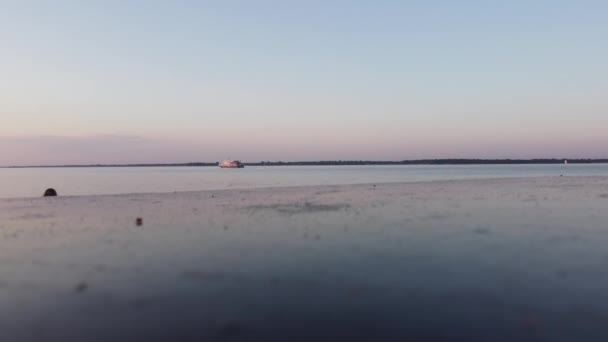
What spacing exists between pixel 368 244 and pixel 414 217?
8.25m

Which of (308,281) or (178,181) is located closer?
(308,281)

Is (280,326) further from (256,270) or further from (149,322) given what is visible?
(256,270)

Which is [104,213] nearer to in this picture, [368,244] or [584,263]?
[368,244]

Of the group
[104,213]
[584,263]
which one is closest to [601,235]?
[584,263]

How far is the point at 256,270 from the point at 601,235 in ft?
45.1

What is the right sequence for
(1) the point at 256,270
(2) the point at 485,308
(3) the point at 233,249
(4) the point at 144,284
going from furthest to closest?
1. (3) the point at 233,249
2. (1) the point at 256,270
3. (4) the point at 144,284
4. (2) the point at 485,308

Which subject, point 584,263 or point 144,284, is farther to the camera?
point 584,263

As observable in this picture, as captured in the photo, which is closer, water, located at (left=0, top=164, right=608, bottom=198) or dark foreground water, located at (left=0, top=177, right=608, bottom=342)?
dark foreground water, located at (left=0, top=177, right=608, bottom=342)

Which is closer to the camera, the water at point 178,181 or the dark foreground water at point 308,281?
the dark foreground water at point 308,281

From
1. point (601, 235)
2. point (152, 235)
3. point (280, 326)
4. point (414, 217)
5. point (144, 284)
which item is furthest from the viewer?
point (414, 217)

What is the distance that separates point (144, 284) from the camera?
35.4 ft

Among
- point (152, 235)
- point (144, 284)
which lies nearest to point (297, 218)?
point (152, 235)

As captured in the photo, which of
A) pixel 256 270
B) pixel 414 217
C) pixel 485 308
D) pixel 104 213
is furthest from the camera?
pixel 104 213

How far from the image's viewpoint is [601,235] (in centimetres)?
1694
